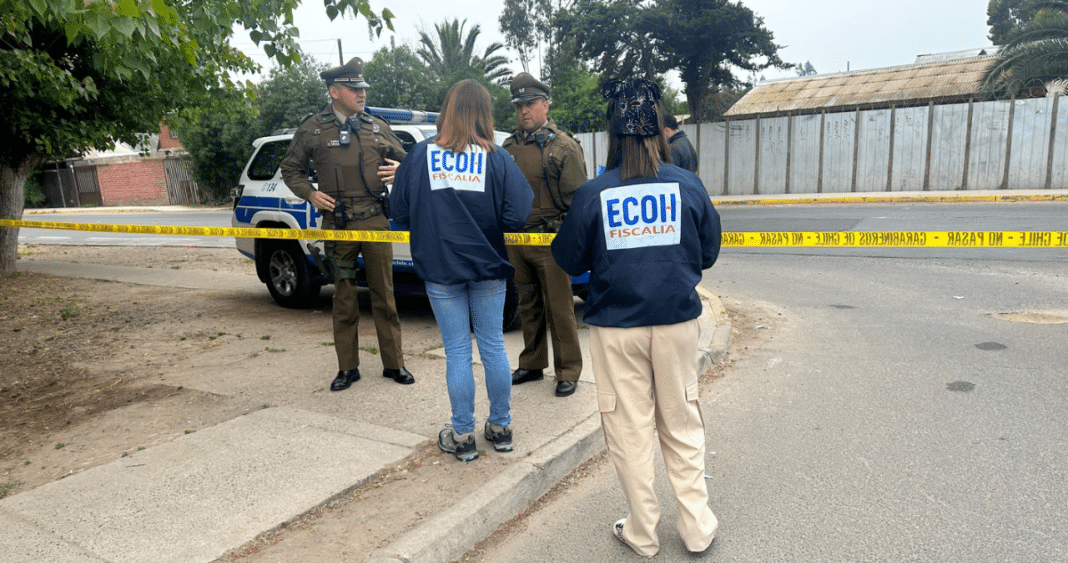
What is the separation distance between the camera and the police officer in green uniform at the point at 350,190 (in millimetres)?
5168

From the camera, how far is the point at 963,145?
66.7ft

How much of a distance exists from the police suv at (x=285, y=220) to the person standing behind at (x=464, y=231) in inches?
126

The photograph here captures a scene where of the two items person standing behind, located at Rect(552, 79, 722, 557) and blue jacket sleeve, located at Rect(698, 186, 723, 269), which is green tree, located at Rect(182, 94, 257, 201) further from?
blue jacket sleeve, located at Rect(698, 186, 723, 269)

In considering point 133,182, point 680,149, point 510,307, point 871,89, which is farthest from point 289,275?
point 133,182


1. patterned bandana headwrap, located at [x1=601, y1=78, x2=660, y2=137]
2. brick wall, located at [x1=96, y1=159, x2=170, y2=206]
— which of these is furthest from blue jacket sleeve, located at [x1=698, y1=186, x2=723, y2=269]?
brick wall, located at [x1=96, y1=159, x2=170, y2=206]

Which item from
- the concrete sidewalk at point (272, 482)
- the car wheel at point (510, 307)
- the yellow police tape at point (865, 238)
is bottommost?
the concrete sidewalk at point (272, 482)

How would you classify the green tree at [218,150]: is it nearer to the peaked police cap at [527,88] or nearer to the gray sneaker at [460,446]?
the peaked police cap at [527,88]

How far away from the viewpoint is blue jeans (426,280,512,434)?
389cm

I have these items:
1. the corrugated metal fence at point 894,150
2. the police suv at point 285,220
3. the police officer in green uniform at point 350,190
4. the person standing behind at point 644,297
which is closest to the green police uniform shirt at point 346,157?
the police officer in green uniform at point 350,190

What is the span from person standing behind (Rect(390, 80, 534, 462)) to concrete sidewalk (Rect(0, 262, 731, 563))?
37cm

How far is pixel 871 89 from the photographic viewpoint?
81.3ft

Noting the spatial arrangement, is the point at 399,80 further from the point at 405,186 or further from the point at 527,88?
the point at 405,186

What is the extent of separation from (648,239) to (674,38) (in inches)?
862

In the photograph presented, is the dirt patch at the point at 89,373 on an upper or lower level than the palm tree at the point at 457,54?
lower
